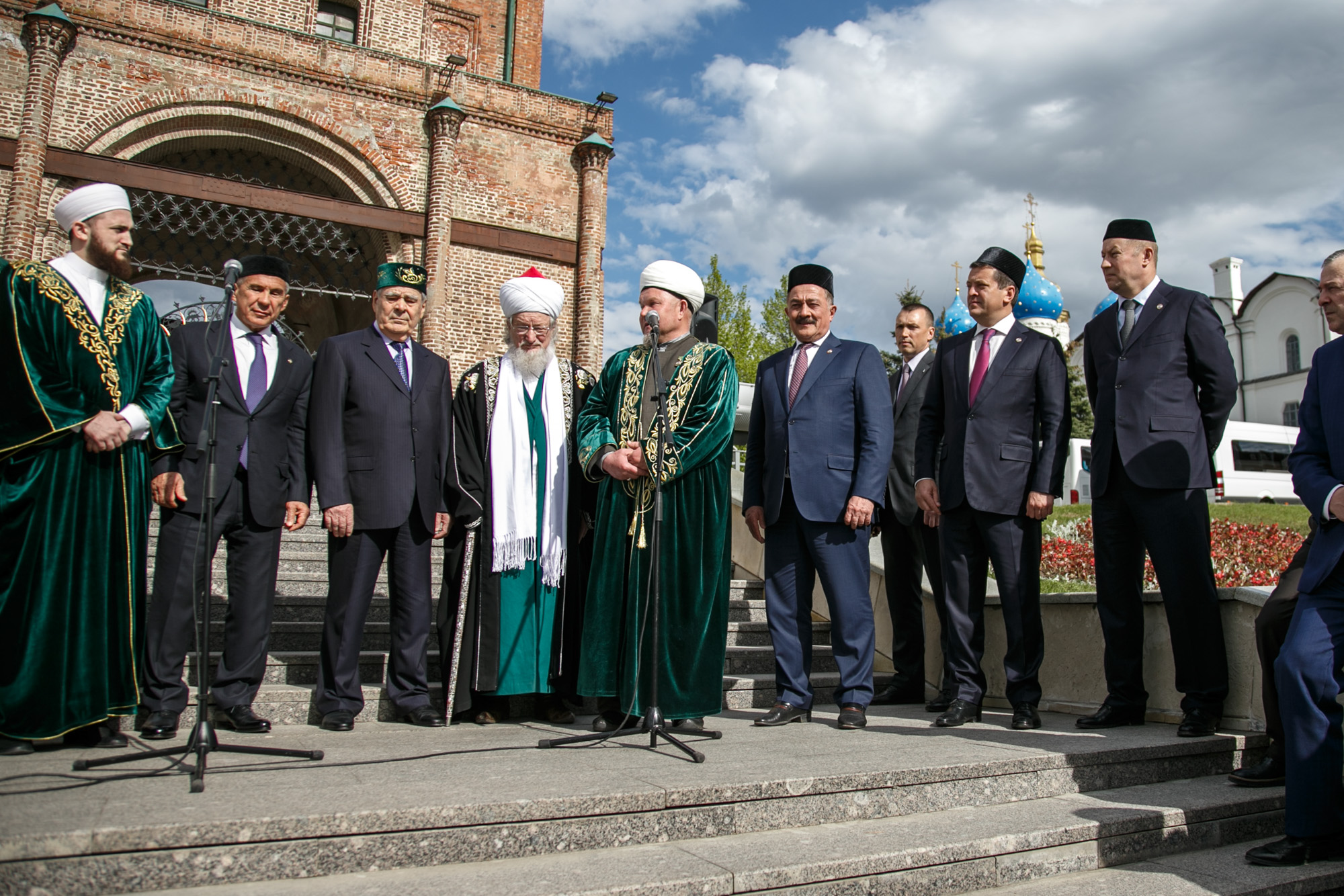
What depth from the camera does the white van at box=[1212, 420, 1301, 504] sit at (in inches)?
1262

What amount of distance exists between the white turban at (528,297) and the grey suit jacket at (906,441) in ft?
6.90

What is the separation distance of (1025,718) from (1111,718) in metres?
0.43

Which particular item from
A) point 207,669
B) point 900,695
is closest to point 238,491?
point 207,669

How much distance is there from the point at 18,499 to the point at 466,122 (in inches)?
601

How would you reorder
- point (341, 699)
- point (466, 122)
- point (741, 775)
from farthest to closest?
point (466, 122)
point (341, 699)
point (741, 775)

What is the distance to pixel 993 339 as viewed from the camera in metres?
4.89

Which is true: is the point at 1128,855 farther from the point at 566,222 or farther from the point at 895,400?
the point at 566,222

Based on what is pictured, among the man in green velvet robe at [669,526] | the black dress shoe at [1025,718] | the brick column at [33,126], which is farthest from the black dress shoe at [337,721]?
the brick column at [33,126]

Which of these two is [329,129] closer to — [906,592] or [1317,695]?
[906,592]

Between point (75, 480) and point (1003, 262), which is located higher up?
point (1003, 262)

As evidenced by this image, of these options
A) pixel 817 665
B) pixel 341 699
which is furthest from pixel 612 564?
pixel 817 665

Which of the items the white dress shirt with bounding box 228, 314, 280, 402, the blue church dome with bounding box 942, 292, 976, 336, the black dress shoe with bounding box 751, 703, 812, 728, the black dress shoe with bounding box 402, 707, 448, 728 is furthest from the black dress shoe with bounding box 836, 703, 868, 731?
the blue church dome with bounding box 942, 292, 976, 336

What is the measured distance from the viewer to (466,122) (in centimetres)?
1756

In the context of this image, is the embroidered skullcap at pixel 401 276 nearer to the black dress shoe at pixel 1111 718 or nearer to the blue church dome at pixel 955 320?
the black dress shoe at pixel 1111 718
